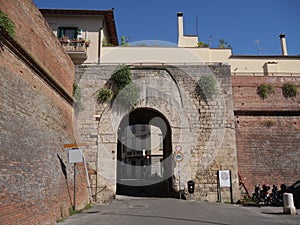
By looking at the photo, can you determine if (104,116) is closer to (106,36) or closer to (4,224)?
(4,224)

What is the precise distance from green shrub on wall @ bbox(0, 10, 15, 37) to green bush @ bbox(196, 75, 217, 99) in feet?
29.4

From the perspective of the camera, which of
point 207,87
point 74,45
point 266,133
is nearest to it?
point 207,87

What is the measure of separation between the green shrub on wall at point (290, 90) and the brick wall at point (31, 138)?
36.8 feet

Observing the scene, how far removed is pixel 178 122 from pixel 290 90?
6437 mm

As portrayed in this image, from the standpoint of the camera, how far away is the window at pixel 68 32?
19.6 meters

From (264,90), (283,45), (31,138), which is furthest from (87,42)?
(283,45)

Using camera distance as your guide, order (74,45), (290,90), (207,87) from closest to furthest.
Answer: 1. (207,87)
2. (290,90)
3. (74,45)

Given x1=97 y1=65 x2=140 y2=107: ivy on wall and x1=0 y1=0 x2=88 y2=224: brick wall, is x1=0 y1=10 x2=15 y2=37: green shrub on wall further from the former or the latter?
x1=97 y1=65 x2=140 y2=107: ivy on wall

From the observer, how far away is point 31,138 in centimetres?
720

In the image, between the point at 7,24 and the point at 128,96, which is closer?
the point at 7,24

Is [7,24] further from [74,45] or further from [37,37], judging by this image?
[74,45]

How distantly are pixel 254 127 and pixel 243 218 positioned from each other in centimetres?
695

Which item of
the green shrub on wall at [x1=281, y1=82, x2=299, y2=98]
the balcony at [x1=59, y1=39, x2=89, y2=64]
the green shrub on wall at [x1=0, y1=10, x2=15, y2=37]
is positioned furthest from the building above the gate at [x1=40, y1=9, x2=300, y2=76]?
the green shrub on wall at [x1=0, y1=10, x2=15, y2=37]

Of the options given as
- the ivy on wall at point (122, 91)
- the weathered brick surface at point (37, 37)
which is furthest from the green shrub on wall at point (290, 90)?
the weathered brick surface at point (37, 37)
